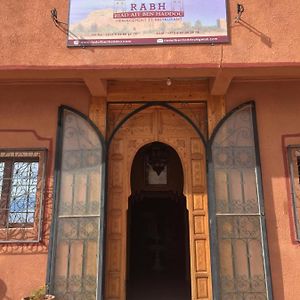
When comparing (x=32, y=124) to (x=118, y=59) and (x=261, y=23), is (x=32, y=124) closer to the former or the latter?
(x=118, y=59)

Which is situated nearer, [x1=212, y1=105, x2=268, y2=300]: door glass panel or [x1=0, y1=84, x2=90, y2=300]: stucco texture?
[x1=212, y1=105, x2=268, y2=300]: door glass panel

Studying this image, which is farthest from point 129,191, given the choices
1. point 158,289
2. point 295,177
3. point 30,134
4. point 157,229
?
point 157,229

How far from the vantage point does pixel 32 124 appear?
6207 millimetres

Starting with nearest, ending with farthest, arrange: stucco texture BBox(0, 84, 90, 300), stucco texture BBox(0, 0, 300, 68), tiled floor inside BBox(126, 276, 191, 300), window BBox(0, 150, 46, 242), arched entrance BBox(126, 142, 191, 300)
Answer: stucco texture BBox(0, 0, 300, 68), stucco texture BBox(0, 84, 90, 300), window BBox(0, 150, 46, 242), tiled floor inside BBox(126, 276, 191, 300), arched entrance BBox(126, 142, 191, 300)

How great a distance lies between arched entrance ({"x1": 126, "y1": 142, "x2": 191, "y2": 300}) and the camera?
8055 mm

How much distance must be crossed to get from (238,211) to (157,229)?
21.4ft

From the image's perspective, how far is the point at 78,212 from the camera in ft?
19.2

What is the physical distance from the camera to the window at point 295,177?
5751 mm

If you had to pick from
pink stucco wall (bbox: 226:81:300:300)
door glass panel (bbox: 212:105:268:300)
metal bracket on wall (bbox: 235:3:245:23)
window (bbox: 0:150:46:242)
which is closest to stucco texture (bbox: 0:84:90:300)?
window (bbox: 0:150:46:242)

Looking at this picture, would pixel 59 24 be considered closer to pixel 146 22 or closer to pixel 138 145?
pixel 146 22

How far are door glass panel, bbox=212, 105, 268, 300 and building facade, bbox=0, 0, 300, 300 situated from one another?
2 centimetres

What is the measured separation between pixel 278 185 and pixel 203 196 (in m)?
1.22

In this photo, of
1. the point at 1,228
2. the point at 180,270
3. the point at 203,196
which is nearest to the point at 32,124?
the point at 1,228

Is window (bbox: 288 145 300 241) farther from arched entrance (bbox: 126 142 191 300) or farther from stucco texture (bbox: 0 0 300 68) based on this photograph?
arched entrance (bbox: 126 142 191 300)
